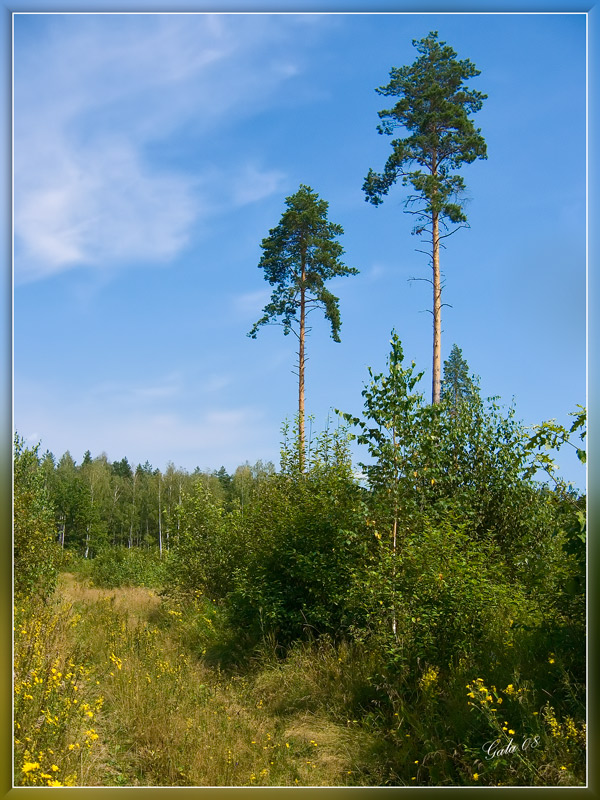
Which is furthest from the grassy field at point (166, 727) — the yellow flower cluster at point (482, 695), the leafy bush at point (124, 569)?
the leafy bush at point (124, 569)

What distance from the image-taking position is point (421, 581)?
7.34 metres

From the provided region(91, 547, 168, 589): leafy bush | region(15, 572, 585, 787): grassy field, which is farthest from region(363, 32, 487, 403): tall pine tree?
region(91, 547, 168, 589): leafy bush

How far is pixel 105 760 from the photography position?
20.2 feet

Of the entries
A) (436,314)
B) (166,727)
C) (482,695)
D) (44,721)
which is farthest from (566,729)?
(436,314)

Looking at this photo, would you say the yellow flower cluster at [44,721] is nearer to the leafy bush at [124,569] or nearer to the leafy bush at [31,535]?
the leafy bush at [31,535]

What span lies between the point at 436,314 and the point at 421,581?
24.5ft

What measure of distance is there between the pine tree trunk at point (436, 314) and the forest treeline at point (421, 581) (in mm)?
1051

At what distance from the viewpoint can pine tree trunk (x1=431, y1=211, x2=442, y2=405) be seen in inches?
529

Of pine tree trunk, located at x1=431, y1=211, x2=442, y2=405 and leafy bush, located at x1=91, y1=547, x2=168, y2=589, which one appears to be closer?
pine tree trunk, located at x1=431, y1=211, x2=442, y2=405

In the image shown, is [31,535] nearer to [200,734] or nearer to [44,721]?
[200,734]

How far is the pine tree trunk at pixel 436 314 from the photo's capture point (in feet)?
44.1

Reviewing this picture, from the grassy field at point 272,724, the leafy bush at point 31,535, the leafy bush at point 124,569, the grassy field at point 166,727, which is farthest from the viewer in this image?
the leafy bush at point 124,569

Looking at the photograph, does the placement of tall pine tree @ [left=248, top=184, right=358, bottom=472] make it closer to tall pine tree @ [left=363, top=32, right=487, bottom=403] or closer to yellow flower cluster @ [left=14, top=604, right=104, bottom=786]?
tall pine tree @ [left=363, top=32, right=487, bottom=403]

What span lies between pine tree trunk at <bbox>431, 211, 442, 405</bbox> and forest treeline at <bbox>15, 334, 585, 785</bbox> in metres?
1.05
